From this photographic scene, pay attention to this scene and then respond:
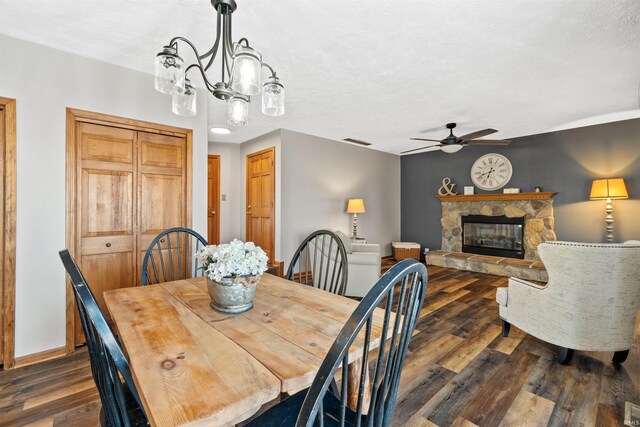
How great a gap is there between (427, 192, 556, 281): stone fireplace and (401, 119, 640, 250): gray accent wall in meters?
0.22

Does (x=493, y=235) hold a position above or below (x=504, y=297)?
above

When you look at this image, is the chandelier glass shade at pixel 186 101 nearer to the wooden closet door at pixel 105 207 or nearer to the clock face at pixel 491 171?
the wooden closet door at pixel 105 207

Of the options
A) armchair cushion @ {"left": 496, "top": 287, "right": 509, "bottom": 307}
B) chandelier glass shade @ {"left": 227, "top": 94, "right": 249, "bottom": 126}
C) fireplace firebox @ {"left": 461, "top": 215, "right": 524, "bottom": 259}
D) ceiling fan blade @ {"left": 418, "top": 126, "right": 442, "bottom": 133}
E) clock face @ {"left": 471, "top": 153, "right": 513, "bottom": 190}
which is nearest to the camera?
chandelier glass shade @ {"left": 227, "top": 94, "right": 249, "bottom": 126}

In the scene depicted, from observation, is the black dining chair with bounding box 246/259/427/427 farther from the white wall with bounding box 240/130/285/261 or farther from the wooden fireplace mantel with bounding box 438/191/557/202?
the wooden fireplace mantel with bounding box 438/191/557/202

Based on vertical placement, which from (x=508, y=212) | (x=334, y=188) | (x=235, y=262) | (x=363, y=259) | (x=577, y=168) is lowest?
(x=363, y=259)

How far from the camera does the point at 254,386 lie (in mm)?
729

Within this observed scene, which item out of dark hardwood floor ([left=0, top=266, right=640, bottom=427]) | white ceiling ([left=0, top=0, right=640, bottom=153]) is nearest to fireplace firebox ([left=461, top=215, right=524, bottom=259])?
white ceiling ([left=0, top=0, right=640, bottom=153])

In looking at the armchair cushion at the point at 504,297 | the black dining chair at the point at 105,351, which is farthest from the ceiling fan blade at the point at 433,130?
the black dining chair at the point at 105,351

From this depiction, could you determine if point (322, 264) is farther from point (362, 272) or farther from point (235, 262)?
point (362, 272)

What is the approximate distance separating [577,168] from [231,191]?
5.71 m

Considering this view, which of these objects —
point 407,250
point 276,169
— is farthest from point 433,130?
point 276,169

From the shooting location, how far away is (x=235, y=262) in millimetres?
1181

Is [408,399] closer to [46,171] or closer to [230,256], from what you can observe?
[230,256]

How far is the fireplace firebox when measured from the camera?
510 cm
